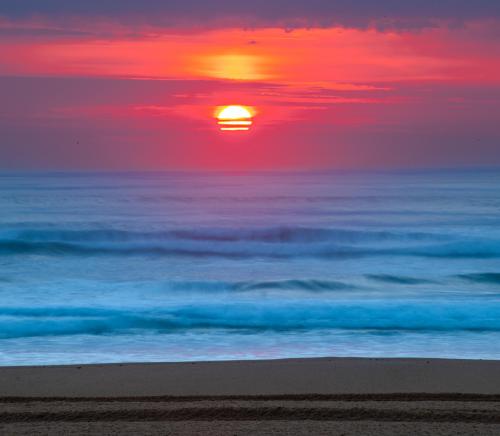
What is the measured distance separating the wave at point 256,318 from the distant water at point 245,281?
4 cm

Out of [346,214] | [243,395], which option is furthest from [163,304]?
[346,214]

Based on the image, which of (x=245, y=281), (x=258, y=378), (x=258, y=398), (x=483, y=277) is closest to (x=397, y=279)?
(x=483, y=277)

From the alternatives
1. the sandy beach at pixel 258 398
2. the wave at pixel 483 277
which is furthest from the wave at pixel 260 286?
the sandy beach at pixel 258 398

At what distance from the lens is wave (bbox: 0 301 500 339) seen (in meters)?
12.0

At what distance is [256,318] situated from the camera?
43.1 feet

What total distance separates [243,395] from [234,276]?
14.2m

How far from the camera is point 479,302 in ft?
49.3

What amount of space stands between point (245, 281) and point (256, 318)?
6.75 metres

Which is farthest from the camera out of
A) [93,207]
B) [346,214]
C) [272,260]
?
[93,207]

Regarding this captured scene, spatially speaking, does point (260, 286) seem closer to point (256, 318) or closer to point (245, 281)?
point (245, 281)

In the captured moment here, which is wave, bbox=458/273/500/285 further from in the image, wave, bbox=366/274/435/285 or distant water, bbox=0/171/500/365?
wave, bbox=366/274/435/285

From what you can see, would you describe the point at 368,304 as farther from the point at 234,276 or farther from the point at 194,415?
the point at 194,415

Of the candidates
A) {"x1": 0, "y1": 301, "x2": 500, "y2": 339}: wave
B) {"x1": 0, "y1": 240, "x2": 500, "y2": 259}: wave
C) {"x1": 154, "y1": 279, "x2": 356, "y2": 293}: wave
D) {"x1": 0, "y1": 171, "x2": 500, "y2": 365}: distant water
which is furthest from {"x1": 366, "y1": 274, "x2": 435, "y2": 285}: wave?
{"x1": 0, "y1": 240, "x2": 500, "y2": 259}: wave

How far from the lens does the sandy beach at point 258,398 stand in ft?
18.0
